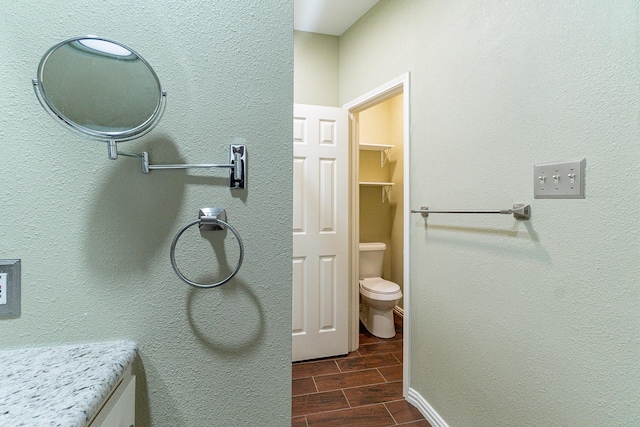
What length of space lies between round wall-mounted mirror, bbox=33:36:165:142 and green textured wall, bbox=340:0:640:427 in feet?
4.02

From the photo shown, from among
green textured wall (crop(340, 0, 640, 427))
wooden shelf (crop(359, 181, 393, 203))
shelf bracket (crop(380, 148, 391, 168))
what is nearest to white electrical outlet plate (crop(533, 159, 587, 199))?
green textured wall (crop(340, 0, 640, 427))

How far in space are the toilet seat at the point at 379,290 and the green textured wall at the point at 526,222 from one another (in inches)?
27.3

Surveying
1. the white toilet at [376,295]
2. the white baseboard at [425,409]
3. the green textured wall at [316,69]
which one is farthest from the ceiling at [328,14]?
the white baseboard at [425,409]

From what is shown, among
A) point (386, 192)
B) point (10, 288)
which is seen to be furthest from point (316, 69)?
point (10, 288)

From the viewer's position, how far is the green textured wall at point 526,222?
33.4 inches

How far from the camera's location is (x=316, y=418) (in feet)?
5.38

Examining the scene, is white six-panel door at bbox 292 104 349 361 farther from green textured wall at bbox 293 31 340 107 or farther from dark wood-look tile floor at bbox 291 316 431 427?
green textured wall at bbox 293 31 340 107

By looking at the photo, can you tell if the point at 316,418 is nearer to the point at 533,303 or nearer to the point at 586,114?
the point at 533,303

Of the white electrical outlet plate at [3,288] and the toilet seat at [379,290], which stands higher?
the white electrical outlet plate at [3,288]

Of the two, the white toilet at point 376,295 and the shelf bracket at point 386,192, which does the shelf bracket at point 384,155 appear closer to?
the shelf bracket at point 386,192

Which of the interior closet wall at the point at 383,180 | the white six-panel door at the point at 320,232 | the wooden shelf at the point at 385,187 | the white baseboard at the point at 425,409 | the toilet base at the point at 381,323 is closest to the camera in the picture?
the white baseboard at the point at 425,409

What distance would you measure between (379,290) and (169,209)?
208 cm

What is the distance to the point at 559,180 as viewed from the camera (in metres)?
0.99

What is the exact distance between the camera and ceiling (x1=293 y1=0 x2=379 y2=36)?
211 centimetres
